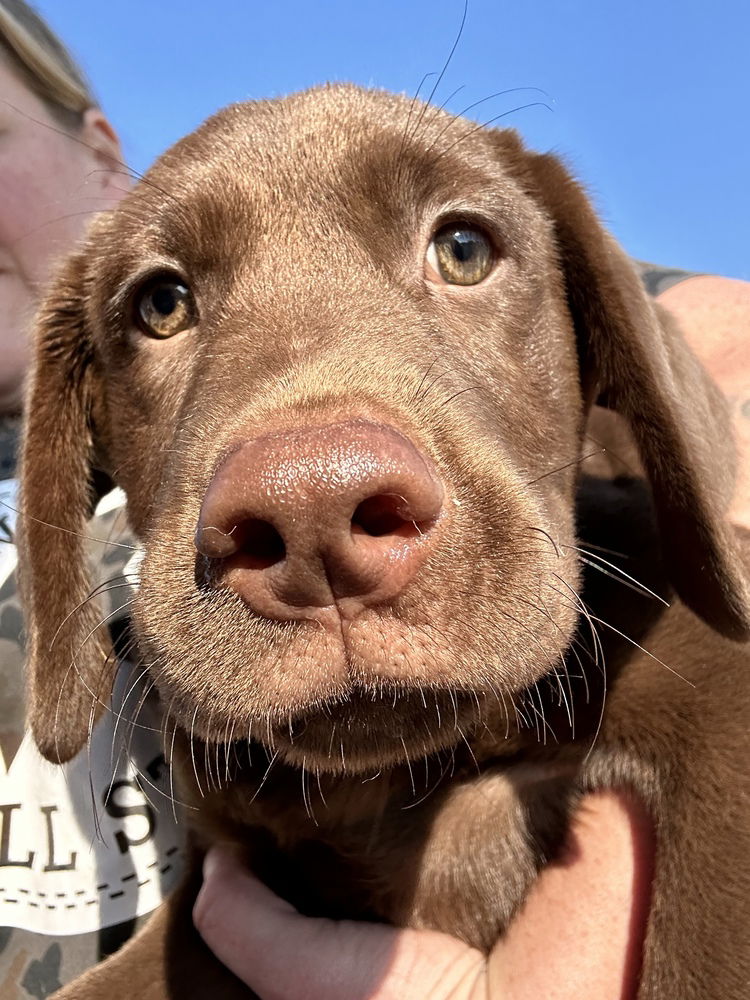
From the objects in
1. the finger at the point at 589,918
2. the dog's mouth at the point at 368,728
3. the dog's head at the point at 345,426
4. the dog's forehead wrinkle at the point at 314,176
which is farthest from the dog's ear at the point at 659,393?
the dog's mouth at the point at 368,728

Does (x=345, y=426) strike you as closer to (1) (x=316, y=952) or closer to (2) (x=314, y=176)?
(2) (x=314, y=176)

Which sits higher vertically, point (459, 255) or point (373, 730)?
point (459, 255)

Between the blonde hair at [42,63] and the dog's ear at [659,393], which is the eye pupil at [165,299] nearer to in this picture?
the dog's ear at [659,393]

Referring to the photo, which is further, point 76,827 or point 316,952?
point 76,827

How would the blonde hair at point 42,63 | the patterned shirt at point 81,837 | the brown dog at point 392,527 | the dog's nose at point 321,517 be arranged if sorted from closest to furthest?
the dog's nose at point 321,517
the brown dog at point 392,527
the patterned shirt at point 81,837
the blonde hair at point 42,63

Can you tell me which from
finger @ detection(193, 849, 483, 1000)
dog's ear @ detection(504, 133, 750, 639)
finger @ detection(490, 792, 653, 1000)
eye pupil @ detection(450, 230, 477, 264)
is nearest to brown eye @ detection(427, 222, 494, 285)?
eye pupil @ detection(450, 230, 477, 264)

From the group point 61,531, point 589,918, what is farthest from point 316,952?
point 61,531

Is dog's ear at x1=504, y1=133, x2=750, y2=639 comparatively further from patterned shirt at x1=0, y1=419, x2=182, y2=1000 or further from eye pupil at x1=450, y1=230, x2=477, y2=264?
patterned shirt at x1=0, y1=419, x2=182, y2=1000
